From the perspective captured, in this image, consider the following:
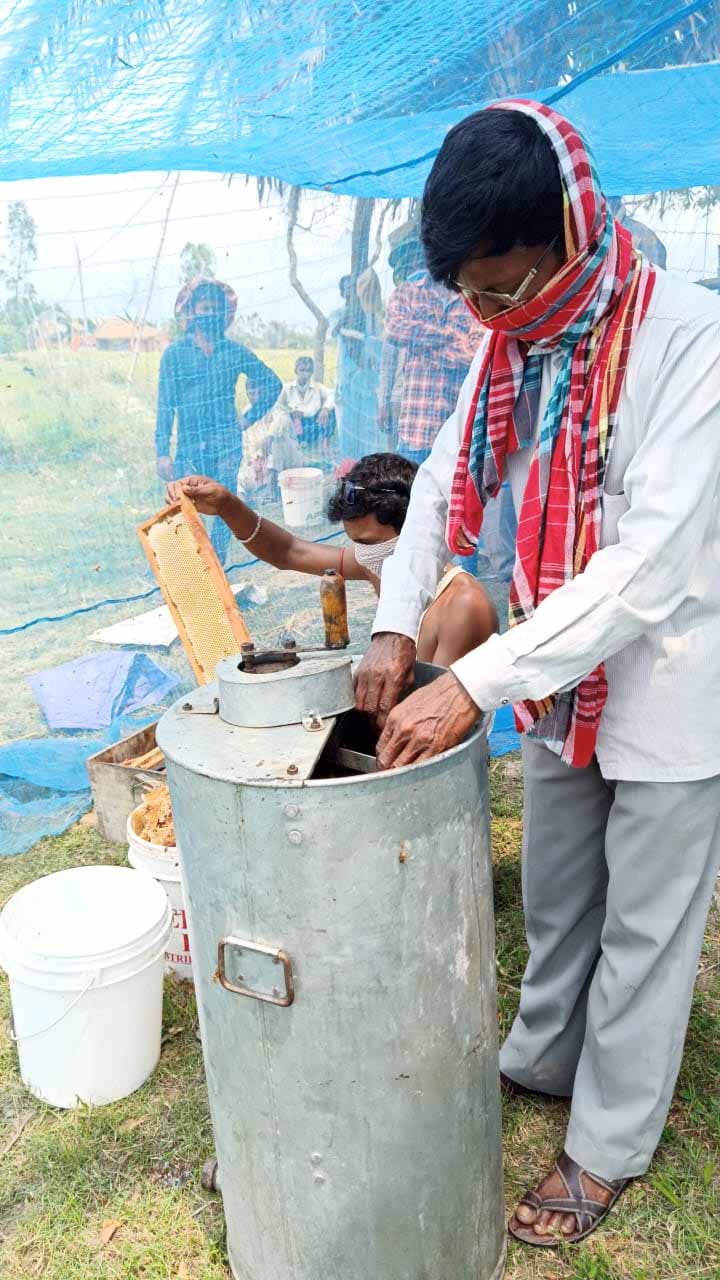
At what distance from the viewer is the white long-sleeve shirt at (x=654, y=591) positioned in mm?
1621

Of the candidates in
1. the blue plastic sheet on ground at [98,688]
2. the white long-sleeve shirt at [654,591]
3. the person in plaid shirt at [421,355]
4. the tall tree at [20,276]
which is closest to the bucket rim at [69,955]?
the white long-sleeve shirt at [654,591]

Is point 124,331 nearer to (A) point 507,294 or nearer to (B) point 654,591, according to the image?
(A) point 507,294

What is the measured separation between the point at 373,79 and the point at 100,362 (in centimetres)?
202

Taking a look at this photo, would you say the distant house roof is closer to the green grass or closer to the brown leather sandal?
the green grass

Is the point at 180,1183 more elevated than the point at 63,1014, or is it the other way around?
the point at 63,1014

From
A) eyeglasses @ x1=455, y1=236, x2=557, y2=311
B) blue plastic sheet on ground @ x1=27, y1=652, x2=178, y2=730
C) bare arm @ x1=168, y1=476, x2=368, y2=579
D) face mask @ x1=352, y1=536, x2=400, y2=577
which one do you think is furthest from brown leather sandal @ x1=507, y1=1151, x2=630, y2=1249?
blue plastic sheet on ground @ x1=27, y1=652, x2=178, y2=730

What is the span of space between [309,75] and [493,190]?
2.78 metres

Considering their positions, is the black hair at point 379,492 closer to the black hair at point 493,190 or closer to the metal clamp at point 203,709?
the metal clamp at point 203,709

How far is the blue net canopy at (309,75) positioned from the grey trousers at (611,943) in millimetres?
2668

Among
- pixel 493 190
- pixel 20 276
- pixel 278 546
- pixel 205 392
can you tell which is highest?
pixel 20 276

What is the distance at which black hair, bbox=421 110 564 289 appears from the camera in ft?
5.02

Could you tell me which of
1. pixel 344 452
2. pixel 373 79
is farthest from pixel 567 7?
pixel 344 452

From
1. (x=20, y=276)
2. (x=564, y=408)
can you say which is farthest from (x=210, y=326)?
(x=564, y=408)

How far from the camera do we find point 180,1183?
241cm
